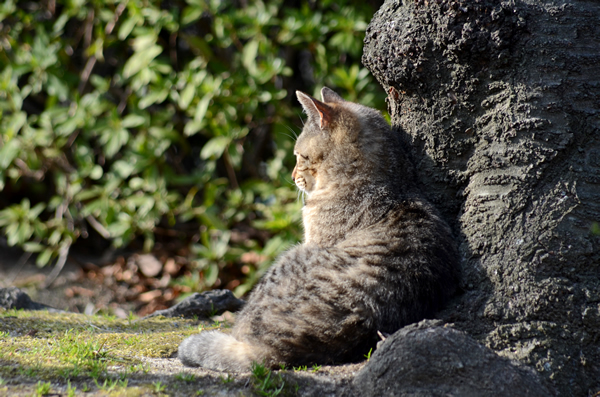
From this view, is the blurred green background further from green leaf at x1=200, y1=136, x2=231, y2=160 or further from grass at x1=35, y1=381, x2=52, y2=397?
grass at x1=35, y1=381, x2=52, y2=397

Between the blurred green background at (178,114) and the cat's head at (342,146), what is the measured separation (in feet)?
5.81

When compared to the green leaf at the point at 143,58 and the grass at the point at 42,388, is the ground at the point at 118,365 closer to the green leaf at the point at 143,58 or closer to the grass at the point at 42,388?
the grass at the point at 42,388

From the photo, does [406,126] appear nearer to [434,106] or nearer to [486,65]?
[434,106]

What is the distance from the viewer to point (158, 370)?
2789 millimetres

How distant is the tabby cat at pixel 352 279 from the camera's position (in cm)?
280

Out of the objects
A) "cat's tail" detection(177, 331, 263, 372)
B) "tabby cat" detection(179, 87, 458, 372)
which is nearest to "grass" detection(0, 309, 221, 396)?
"cat's tail" detection(177, 331, 263, 372)

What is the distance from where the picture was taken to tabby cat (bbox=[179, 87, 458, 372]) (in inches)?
110

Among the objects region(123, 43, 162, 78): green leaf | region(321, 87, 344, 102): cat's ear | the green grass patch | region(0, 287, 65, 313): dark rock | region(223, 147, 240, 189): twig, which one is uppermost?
region(123, 43, 162, 78): green leaf

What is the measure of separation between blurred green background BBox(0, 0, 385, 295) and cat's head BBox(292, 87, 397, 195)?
177 cm

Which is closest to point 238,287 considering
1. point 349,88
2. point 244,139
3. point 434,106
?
point 244,139

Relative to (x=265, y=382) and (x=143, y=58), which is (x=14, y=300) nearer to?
(x=143, y=58)

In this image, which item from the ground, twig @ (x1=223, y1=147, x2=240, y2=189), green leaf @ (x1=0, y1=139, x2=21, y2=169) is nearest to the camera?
the ground

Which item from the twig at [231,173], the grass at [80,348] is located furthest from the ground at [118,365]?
the twig at [231,173]

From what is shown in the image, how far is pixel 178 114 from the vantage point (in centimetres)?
655
